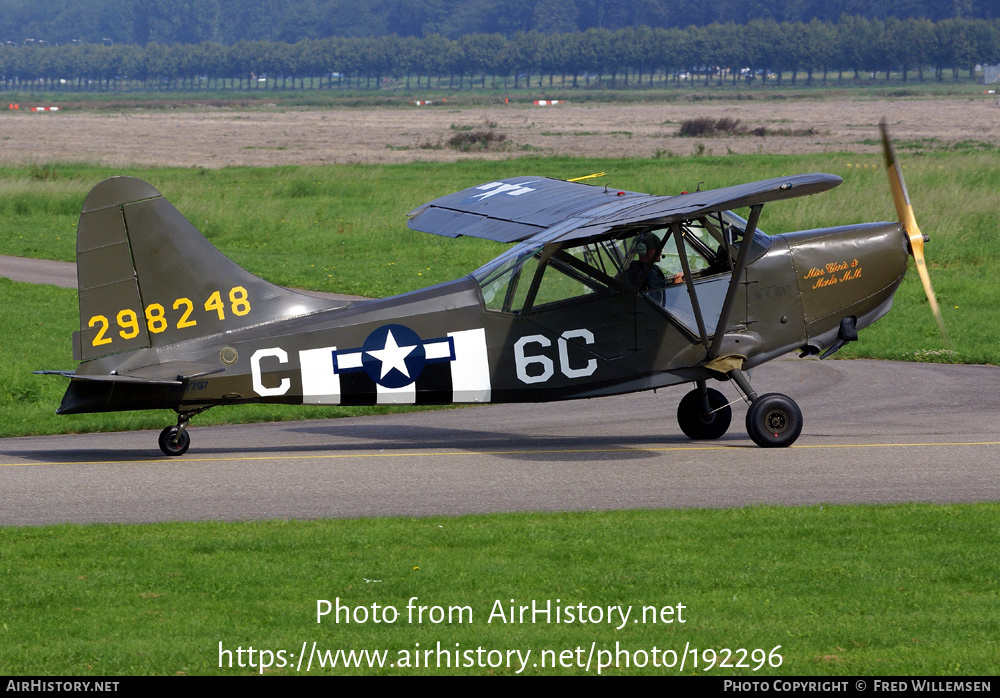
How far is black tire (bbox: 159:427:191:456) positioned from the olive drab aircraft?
0.03 m

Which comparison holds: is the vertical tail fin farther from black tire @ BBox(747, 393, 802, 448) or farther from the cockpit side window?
black tire @ BBox(747, 393, 802, 448)

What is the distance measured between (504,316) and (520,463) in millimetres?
1680

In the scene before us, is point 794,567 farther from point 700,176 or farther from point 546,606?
point 700,176

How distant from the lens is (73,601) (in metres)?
8.02

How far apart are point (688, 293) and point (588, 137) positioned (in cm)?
8323

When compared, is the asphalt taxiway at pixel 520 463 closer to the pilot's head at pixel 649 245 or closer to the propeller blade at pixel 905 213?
the propeller blade at pixel 905 213

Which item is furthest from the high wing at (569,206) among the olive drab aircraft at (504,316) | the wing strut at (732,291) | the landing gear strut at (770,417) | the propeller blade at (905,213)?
the landing gear strut at (770,417)

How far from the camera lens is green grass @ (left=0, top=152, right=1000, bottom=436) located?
62.7ft

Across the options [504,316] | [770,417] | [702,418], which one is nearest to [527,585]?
[504,316]

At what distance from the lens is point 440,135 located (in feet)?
335

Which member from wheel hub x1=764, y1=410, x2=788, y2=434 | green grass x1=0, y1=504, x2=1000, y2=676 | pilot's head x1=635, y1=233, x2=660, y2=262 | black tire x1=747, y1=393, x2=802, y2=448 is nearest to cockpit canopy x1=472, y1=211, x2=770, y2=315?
pilot's head x1=635, y1=233, x2=660, y2=262

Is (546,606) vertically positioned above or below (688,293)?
below
